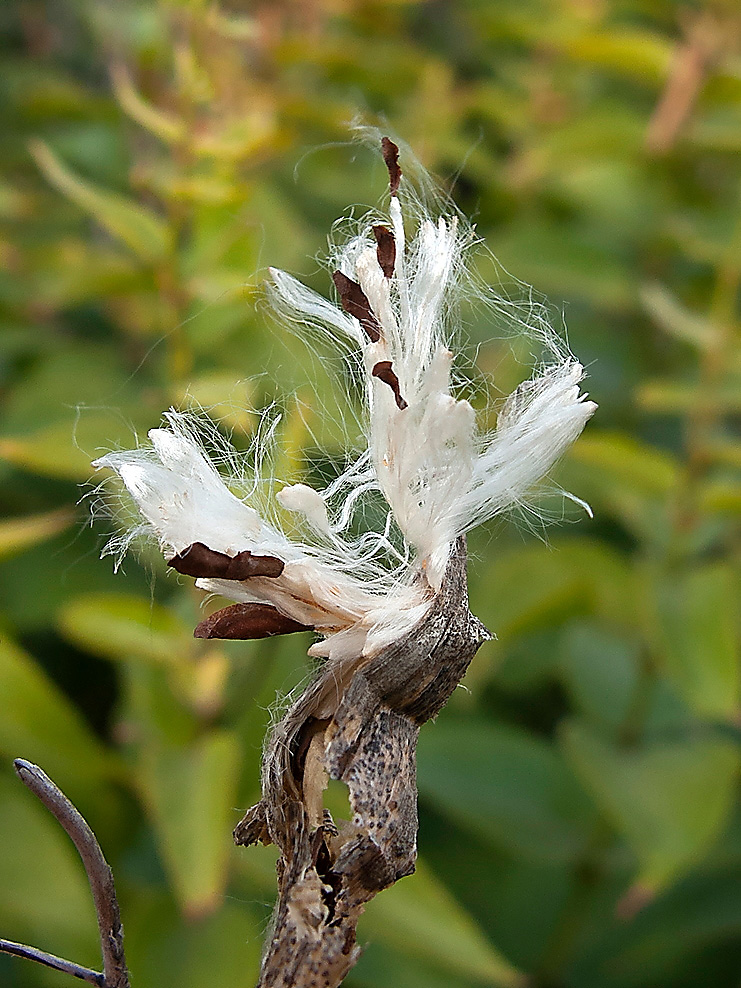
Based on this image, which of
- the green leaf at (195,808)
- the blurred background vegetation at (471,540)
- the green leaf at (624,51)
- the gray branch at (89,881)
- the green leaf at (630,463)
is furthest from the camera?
the green leaf at (624,51)

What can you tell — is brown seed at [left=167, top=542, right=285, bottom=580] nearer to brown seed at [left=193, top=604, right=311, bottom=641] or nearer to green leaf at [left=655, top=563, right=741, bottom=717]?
brown seed at [left=193, top=604, right=311, bottom=641]

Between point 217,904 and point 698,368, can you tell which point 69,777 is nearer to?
point 217,904

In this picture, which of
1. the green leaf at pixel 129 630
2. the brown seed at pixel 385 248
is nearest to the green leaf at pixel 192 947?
the green leaf at pixel 129 630

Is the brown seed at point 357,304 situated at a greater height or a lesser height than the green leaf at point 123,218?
lesser

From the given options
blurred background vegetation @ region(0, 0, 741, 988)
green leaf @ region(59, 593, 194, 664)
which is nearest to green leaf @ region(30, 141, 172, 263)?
blurred background vegetation @ region(0, 0, 741, 988)

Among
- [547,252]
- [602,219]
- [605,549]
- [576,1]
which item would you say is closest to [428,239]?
[605,549]

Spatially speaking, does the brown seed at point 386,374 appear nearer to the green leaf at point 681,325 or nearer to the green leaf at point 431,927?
the green leaf at point 431,927
